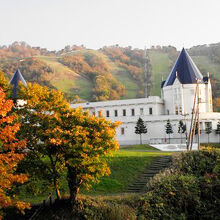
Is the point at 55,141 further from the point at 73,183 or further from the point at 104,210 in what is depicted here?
the point at 104,210

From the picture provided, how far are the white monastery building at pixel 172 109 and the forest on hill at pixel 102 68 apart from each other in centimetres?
3412

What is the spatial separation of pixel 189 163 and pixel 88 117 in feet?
27.7

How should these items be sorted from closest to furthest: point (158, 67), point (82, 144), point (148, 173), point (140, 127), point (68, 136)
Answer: point (82, 144)
point (68, 136)
point (148, 173)
point (140, 127)
point (158, 67)

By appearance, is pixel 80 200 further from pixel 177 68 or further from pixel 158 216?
pixel 177 68

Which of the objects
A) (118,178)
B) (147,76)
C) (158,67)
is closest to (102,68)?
(147,76)

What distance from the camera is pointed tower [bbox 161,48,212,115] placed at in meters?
50.8

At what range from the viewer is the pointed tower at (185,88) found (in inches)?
2002

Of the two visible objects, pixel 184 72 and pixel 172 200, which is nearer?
Answer: pixel 172 200

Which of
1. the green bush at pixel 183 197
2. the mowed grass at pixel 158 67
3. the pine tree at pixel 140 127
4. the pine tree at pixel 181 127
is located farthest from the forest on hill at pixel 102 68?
the green bush at pixel 183 197

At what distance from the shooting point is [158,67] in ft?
462

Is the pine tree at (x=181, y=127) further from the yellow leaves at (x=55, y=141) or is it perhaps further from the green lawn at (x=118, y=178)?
the yellow leaves at (x=55, y=141)

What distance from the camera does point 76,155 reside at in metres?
16.7

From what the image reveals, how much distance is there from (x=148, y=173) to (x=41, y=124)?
10738mm

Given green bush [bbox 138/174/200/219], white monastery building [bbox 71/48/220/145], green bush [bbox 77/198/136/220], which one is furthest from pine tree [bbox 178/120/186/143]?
green bush [bbox 77/198/136/220]
